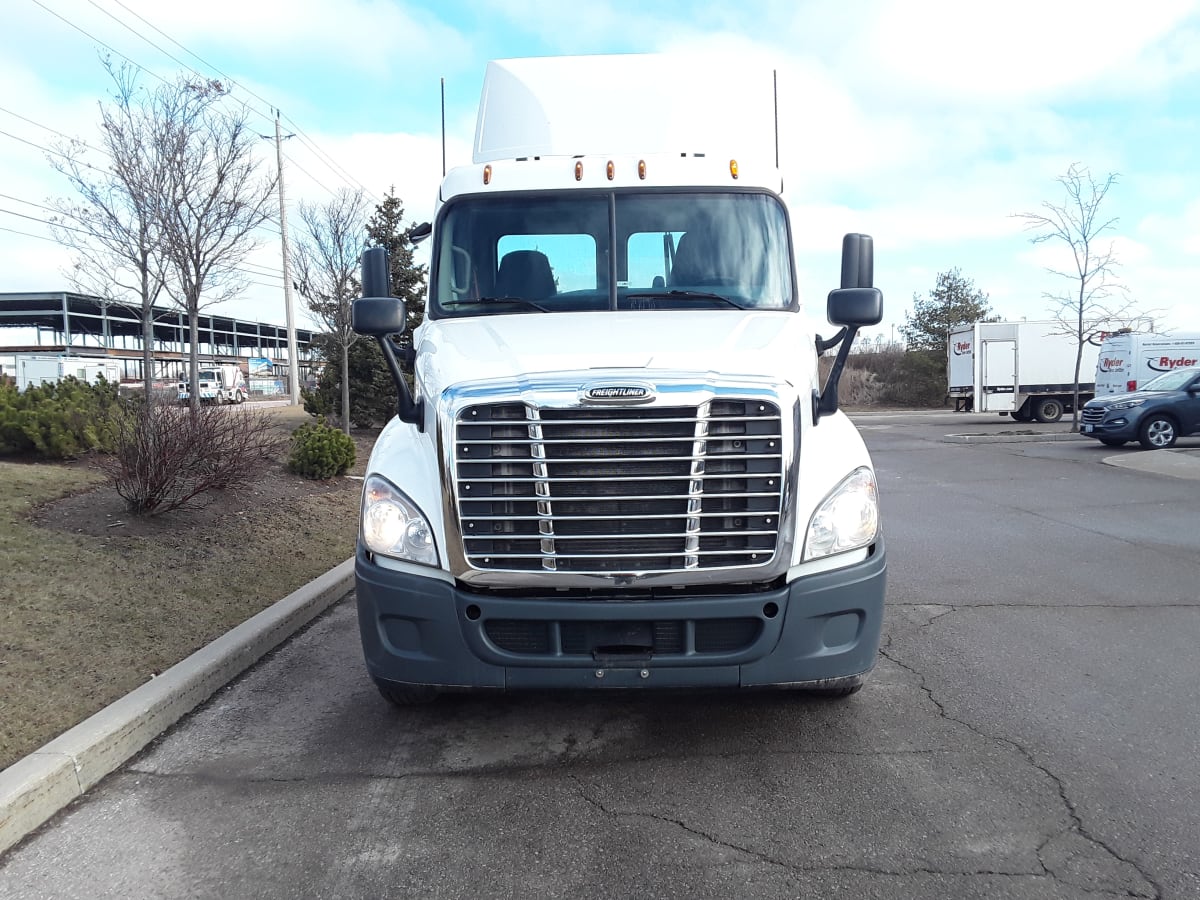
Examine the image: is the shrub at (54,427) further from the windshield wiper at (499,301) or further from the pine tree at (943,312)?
the pine tree at (943,312)

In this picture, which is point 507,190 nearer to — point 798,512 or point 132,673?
point 798,512

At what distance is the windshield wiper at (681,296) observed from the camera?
185 inches

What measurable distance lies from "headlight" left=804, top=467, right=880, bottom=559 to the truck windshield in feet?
4.38

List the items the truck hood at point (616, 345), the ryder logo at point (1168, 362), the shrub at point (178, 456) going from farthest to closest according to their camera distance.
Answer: the ryder logo at point (1168, 362)
the shrub at point (178, 456)
the truck hood at point (616, 345)

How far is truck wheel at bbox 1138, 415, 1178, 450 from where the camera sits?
18.0 metres

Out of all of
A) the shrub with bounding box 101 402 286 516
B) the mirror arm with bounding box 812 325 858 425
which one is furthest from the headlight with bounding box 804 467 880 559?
the shrub with bounding box 101 402 286 516

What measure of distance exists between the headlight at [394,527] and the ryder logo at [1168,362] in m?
26.5

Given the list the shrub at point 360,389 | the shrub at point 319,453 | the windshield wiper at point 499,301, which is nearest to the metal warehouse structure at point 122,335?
the shrub at point 360,389

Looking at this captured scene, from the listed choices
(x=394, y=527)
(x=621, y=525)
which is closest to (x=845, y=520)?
(x=621, y=525)

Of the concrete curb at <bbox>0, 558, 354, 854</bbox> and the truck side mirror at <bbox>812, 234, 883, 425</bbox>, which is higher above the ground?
the truck side mirror at <bbox>812, 234, 883, 425</bbox>

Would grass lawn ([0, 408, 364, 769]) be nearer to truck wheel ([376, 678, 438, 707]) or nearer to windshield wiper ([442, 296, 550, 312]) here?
truck wheel ([376, 678, 438, 707])

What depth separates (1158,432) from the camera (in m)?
18.0

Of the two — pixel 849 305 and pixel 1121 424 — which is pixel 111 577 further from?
pixel 1121 424

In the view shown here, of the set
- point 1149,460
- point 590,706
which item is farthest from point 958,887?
point 1149,460
